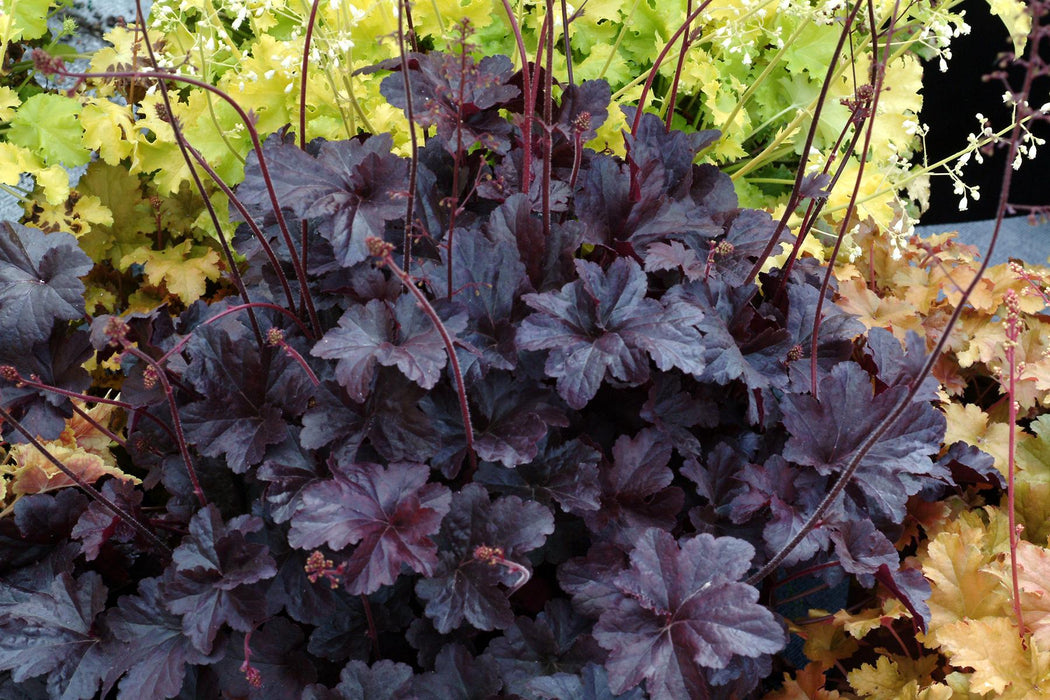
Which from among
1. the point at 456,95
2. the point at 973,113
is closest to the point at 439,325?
the point at 456,95

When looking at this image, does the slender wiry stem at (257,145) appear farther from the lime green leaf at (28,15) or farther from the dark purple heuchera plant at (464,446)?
the lime green leaf at (28,15)

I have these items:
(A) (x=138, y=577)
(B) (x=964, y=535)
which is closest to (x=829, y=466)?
(B) (x=964, y=535)

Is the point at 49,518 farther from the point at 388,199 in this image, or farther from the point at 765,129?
the point at 765,129

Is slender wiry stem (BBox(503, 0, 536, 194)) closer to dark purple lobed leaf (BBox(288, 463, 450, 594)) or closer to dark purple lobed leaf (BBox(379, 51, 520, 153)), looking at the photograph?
dark purple lobed leaf (BBox(379, 51, 520, 153))

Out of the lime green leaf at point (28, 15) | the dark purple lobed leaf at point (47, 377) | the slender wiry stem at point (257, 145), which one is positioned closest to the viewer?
the slender wiry stem at point (257, 145)

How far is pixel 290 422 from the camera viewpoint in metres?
1.18

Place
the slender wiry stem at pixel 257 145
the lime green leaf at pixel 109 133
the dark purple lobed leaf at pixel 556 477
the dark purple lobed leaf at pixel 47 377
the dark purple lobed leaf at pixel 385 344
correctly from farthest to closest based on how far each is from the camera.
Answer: the lime green leaf at pixel 109 133, the dark purple lobed leaf at pixel 47 377, the dark purple lobed leaf at pixel 556 477, the dark purple lobed leaf at pixel 385 344, the slender wiry stem at pixel 257 145

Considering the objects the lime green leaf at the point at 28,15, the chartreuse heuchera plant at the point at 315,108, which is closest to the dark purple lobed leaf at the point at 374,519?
the chartreuse heuchera plant at the point at 315,108

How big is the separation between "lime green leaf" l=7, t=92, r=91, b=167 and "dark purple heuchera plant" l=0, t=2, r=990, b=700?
0.78 metres

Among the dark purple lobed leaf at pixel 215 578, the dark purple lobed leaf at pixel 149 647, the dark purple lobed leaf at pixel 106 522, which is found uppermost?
the dark purple lobed leaf at pixel 215 578

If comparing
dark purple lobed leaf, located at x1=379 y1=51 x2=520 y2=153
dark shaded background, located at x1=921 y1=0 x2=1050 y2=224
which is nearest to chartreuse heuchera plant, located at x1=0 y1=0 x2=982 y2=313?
dark purple lobed leaf, located at x1=379 y1=51 x2=520 y2=153

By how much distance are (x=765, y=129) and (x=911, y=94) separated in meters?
0.43

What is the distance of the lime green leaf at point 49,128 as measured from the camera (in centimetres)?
195

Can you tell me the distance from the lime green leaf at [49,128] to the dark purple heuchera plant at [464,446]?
2.55 ft
